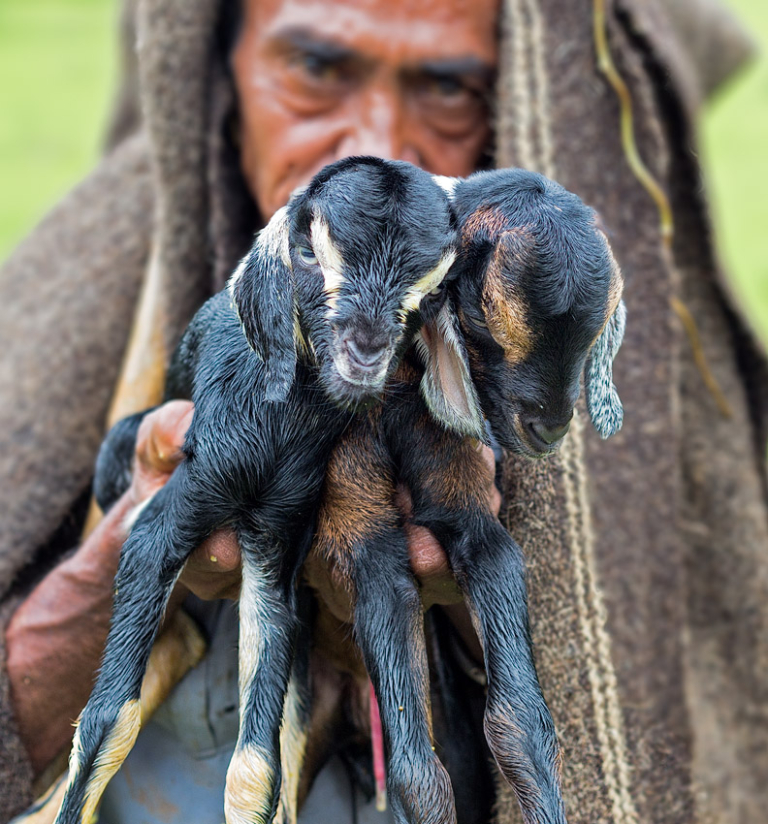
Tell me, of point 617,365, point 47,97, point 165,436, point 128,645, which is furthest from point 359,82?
point 47,97

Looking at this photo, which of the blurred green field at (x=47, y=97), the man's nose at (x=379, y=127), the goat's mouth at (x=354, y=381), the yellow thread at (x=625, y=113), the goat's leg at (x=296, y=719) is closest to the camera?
the goat's mouth at (x=354, y=381)

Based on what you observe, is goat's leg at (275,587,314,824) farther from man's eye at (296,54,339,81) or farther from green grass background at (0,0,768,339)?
green grass background at (0,0,768,339)

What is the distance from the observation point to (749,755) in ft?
5.49

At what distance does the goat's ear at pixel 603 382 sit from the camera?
690 mm

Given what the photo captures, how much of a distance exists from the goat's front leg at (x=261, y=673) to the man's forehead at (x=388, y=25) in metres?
0.79

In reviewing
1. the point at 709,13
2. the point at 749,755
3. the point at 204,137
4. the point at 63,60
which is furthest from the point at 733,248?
the point at 63,60

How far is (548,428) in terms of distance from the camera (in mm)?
654

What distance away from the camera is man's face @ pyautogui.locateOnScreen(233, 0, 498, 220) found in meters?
1.29

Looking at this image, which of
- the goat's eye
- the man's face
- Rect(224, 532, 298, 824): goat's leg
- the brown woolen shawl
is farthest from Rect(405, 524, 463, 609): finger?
the man's face

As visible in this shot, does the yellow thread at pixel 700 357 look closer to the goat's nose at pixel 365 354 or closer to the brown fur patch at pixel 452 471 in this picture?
the brown fur patch at pixel 452 471

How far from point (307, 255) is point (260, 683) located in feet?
1.07

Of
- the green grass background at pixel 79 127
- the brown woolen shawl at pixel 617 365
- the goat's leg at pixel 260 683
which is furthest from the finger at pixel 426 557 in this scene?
the green grass background at pixel 79 127

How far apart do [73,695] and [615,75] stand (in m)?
1.11

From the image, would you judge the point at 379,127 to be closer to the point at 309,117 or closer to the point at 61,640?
the point at 309,117
